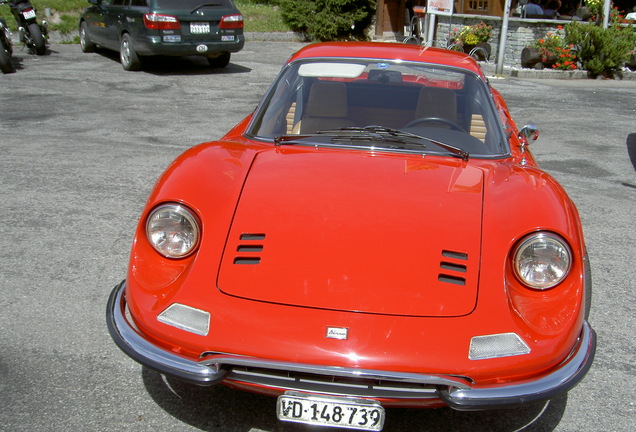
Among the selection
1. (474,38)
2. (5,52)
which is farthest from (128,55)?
(474,38)

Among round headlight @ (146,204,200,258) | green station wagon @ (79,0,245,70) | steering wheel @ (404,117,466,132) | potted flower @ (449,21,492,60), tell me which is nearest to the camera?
round headlight @ (146,204,200,258)

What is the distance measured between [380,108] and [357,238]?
5.09 feet

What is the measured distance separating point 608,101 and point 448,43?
18.3ft

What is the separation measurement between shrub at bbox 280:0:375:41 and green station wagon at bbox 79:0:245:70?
652 centimetres

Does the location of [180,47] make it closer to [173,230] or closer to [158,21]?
[158,21]

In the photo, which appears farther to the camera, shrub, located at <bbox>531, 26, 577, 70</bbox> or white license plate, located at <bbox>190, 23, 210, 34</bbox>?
shrub, located at <bbox>531, 26, 577, 70</bbox>

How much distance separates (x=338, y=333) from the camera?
8.70 feet

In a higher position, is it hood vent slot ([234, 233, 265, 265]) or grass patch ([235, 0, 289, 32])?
hood vent slot ([234, 233, 265, 265])

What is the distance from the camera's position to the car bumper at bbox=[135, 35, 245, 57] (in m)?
12.7

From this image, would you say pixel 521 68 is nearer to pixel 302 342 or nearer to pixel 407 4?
pixel 407 4

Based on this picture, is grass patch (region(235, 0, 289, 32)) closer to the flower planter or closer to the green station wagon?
the flower planter

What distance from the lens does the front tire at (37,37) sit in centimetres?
1390

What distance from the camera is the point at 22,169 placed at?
22.1ft

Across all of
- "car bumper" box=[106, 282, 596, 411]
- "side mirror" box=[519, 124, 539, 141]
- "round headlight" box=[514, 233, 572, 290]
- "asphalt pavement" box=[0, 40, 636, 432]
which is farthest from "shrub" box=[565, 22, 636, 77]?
"car bumper" box=[106, 282, 596, 411]
